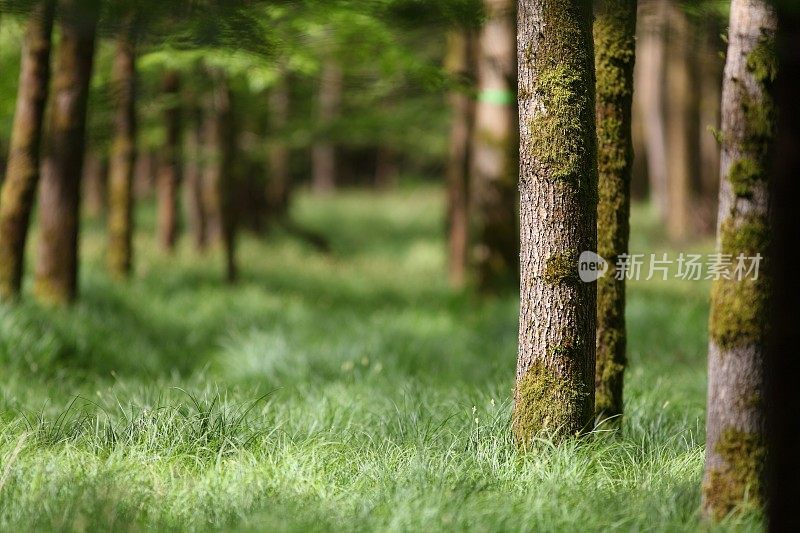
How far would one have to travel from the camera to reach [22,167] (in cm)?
772

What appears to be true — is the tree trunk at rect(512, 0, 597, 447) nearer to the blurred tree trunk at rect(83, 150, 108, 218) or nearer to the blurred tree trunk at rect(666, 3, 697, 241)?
the blurred tree trunk at rect(666, 3, 697, 241)

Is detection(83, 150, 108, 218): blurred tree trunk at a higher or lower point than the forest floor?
higher

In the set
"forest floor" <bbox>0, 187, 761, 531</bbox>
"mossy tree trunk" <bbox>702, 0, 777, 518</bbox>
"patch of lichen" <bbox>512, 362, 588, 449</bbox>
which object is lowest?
"forest floor" <bbox>0, 187, 761, 531</bbox>

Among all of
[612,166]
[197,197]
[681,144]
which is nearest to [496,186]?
[612,166]

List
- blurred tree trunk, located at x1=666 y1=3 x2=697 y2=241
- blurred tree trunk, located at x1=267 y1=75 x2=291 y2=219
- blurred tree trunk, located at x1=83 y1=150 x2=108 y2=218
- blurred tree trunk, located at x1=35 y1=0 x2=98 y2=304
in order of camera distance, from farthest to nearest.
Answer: blurred tree trunk, located at x1=83 y1=150 x2=108 y2=218, blurred tree trunk, located at x1=267 y1=75 x2=291 y2=219, blurred tree trunk, located at x1=666 y1=3 x2=697 y2=241, blurred tree trunk, located at x1=35 y1=0 x2=98 y2=304

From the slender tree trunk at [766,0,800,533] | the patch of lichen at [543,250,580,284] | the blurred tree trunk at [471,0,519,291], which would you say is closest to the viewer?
the slender tree trunk at [766,0,800,533]

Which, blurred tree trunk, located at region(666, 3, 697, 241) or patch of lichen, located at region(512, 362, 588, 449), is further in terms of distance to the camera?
blurred tree trunk, located at region(666, 3, 697, 241)

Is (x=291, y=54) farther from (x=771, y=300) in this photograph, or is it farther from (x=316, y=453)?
(x=771, y=300)

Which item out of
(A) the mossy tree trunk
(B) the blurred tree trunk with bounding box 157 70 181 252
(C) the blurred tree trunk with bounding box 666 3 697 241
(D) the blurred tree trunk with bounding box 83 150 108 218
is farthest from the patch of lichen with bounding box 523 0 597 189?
(D) the blurred tree trunk with bounding box 83 150 108 218

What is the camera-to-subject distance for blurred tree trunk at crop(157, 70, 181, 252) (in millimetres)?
12180

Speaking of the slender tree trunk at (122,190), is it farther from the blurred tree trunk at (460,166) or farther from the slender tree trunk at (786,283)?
the slender tree trunk at (786,283)

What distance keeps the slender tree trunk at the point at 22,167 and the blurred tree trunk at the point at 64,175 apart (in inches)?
18.7

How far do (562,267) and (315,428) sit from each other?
5.21ft

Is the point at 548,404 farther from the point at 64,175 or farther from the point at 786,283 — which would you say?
the point at 64,175
